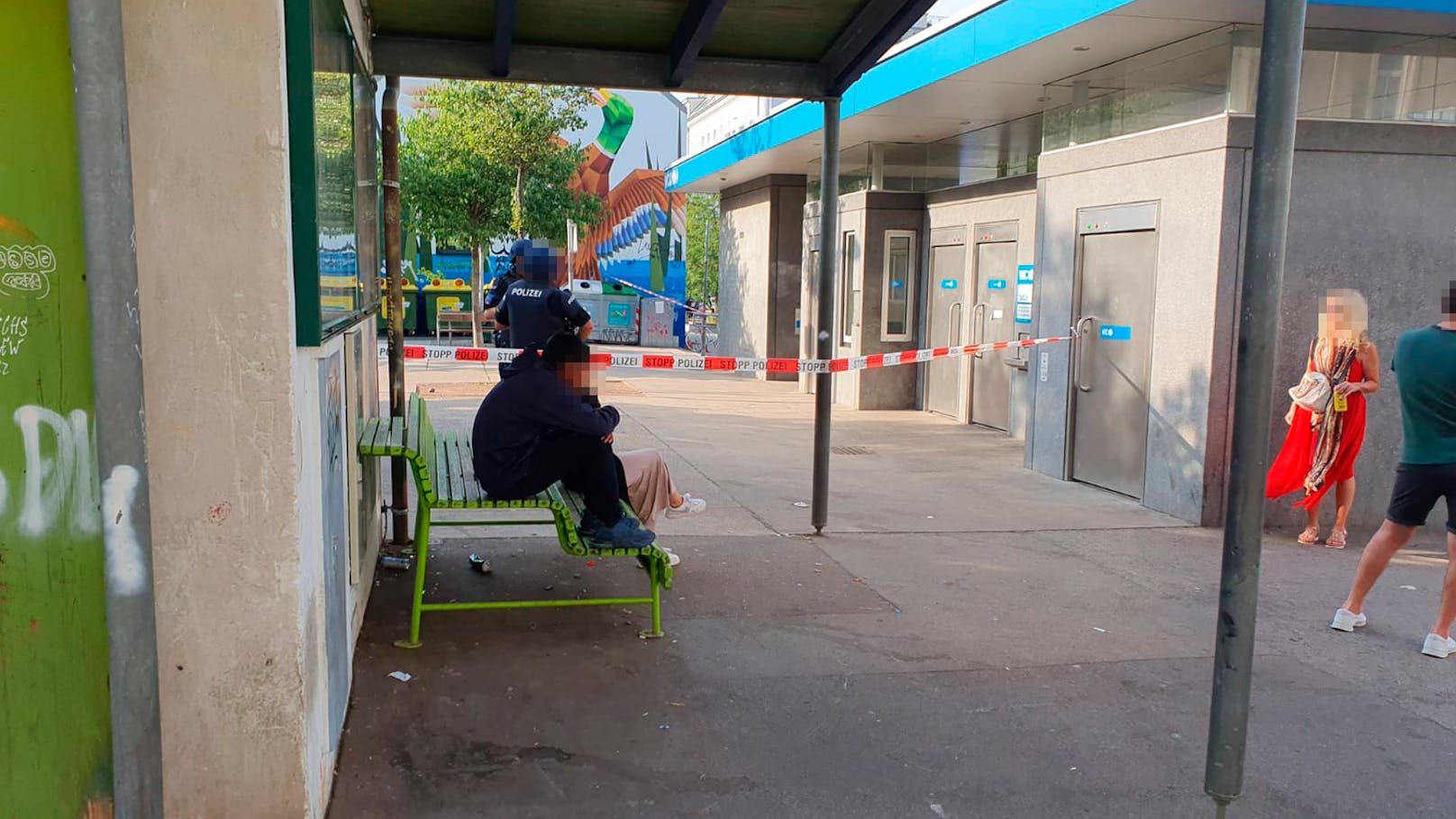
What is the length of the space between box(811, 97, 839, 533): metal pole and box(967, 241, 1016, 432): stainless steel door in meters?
5.58

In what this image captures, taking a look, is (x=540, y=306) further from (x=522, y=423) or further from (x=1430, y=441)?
(x=1430, y=441)

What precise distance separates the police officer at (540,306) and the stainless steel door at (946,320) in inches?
339

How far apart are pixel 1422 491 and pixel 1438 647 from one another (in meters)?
0.77

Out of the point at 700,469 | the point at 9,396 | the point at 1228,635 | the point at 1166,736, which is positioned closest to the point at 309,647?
the point at 9,396

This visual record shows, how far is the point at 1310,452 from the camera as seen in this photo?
7.67 m

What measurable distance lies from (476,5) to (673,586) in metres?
3.28

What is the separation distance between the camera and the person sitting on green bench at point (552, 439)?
511 cm

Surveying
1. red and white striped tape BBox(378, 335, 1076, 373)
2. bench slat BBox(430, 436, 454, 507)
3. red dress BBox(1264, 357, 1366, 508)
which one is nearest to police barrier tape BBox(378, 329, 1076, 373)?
red and white striped tape BBox(378, 335, 1076, 373)

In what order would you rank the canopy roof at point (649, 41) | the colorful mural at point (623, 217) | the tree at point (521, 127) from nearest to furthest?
1. the canopy roof at point (649, 41)
2. the tree at point (521, 127)
3. the colorful mural at point (623, 217)

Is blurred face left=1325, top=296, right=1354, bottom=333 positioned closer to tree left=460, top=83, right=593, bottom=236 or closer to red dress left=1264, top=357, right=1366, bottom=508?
red dress left=1264, top=357, right=1366, bottom=508

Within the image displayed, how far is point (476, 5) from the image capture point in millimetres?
5844

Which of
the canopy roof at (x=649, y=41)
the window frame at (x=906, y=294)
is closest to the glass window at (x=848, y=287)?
the window frame at (x=906, y=294)

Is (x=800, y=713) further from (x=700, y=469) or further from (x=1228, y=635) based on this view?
(x=700, y=469)

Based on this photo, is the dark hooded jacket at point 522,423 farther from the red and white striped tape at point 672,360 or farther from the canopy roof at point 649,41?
the canopy roof at point 649,41
